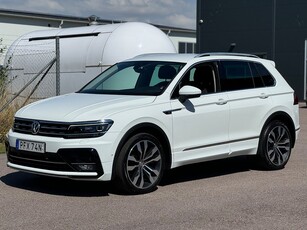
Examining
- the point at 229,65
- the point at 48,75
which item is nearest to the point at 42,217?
the point at 229,65

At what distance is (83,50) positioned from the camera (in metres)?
14.9

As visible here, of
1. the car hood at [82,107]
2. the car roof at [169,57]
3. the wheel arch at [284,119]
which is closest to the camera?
the car hood at [82,107]

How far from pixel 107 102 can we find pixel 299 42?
24.7 m


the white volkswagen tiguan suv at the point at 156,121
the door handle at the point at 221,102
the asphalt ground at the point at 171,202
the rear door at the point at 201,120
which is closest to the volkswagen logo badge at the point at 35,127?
the white volkswagen tiguan suv at the point at 156,121

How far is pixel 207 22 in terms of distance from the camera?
3422 cm

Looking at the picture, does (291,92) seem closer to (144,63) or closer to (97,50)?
(144,63)

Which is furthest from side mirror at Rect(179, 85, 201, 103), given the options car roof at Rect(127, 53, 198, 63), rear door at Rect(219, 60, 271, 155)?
rear door at Rect(219, 60, 271, 155)

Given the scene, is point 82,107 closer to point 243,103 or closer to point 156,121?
point 156,121

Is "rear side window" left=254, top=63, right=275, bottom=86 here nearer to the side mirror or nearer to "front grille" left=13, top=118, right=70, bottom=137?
the side mirror

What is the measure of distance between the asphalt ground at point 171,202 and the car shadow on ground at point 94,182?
0.04 ft

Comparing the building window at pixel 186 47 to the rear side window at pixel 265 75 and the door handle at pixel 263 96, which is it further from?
the door handle at pixel 263 96

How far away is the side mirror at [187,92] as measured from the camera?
729 centimetres

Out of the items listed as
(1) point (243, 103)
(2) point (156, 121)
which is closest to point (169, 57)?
(1) point (243, 103)

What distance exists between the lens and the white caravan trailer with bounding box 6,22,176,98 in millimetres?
14094
